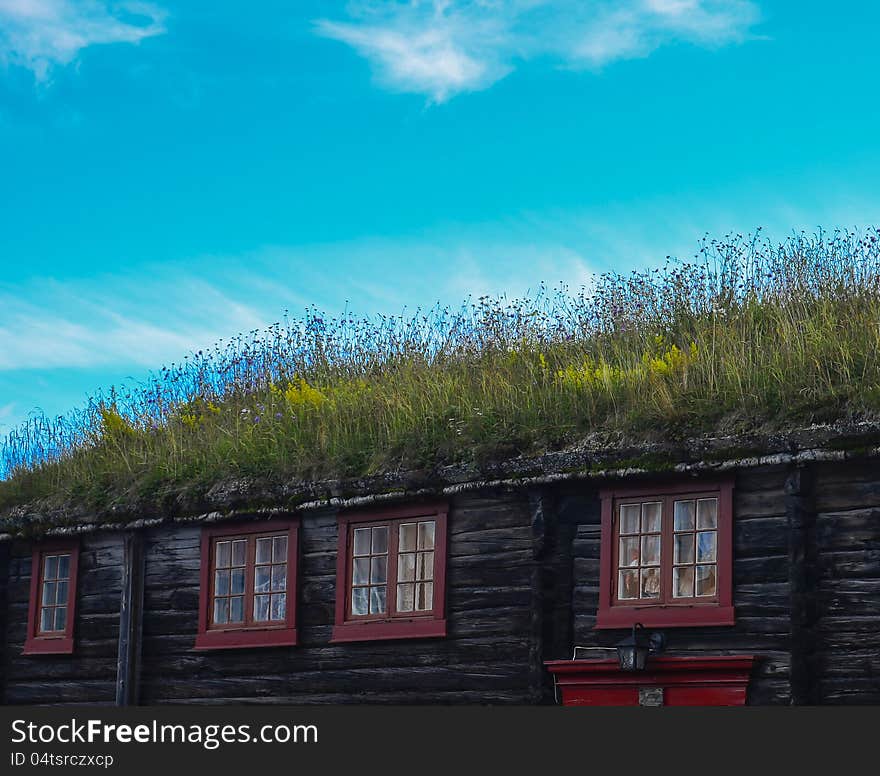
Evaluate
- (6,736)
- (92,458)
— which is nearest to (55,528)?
(92,458)

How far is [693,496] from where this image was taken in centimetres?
1282

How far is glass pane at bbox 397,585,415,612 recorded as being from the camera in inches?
571

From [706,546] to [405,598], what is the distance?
3.49m

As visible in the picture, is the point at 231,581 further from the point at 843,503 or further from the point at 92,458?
the point at 843,503

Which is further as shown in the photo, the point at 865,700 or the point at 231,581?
the point at 231,581

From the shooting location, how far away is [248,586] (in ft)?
51.9

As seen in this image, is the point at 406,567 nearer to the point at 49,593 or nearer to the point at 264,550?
the point at 264,550

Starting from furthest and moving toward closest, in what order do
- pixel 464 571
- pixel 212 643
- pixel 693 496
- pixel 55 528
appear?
pixel 55 528, pixel 212 643, pixel 464 571, pixel 693 496

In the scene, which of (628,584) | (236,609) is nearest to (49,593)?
(236,609)

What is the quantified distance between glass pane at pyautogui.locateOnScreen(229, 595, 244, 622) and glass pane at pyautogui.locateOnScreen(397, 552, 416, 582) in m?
2.36

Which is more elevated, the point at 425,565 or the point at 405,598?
the point at 425,565

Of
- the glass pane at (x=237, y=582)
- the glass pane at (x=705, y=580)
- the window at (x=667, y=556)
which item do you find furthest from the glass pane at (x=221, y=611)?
the glass pane at (x=705, y=580)

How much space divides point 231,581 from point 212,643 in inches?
29.8

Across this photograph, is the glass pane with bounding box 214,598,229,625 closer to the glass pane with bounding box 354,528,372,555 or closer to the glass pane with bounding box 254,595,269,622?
the glass pane with bounding box 254,595,269,622
